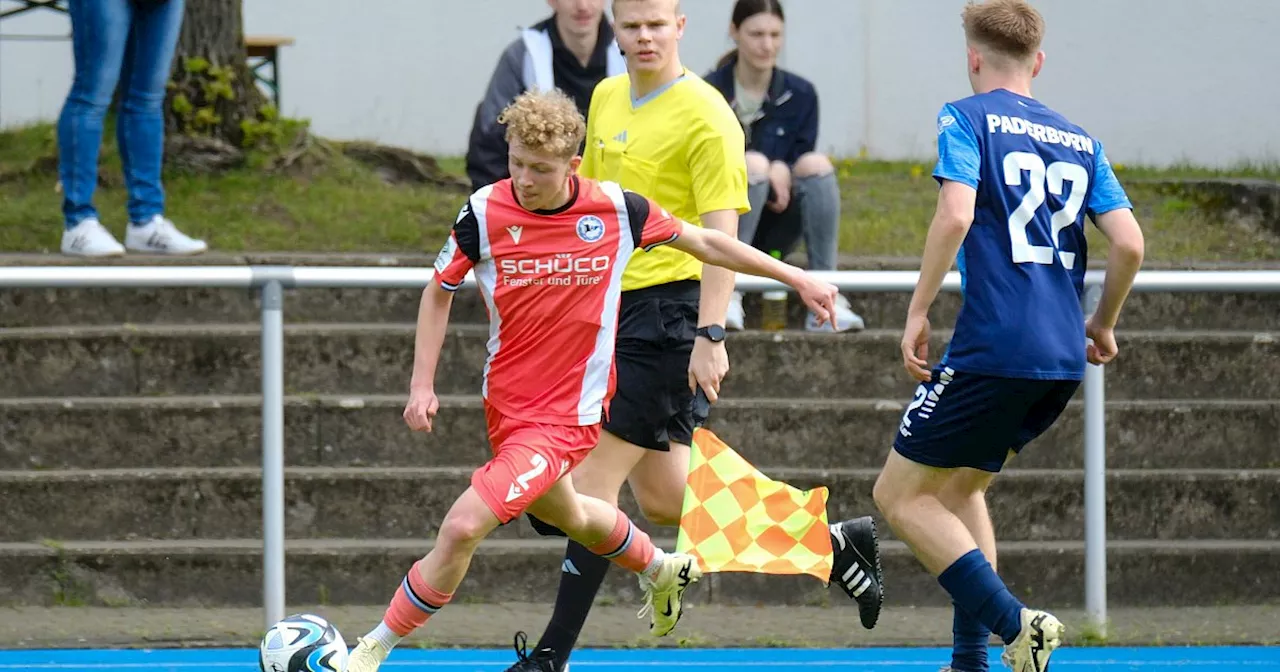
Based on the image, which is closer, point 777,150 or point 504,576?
point 504,576

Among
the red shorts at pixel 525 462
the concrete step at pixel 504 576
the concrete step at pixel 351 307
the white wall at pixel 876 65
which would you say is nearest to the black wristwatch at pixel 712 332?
the red shorts at pixel 525 462

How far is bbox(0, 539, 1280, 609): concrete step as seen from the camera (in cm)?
682

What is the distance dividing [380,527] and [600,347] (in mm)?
2349

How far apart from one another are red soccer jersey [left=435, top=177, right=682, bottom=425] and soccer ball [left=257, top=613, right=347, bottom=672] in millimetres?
802

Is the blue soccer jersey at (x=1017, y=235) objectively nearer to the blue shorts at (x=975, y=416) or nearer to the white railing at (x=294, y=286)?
the blue shorts at (x=975, y=416)

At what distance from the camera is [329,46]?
11.7m

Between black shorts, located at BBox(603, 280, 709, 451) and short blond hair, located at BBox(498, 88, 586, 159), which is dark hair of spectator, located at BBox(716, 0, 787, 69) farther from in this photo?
short blond hair, located at BBox(498, 88, 586, 159)

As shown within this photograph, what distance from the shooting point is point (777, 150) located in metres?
8.07

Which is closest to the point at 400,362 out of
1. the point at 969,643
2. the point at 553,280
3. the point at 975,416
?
the point at 553,280

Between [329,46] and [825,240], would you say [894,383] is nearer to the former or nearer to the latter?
[825,240]

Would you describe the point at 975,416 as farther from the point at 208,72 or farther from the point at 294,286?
the point at 208,72

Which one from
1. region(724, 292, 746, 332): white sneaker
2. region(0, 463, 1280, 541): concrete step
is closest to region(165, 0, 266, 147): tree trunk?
region(0, 463, 1280, 541): concrete step

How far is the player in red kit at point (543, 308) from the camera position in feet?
16.5

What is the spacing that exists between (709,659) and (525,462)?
1501 mm
